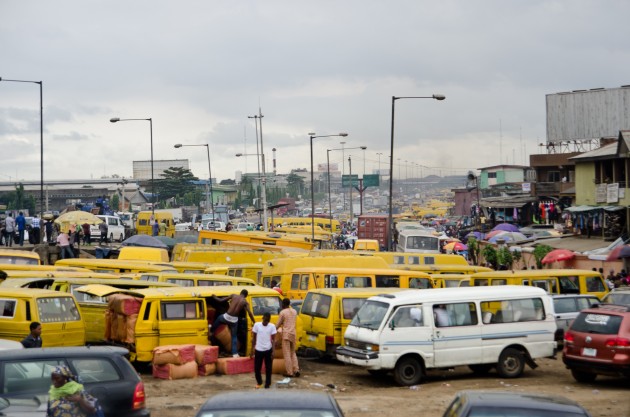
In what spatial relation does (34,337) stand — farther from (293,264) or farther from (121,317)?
(293,264)

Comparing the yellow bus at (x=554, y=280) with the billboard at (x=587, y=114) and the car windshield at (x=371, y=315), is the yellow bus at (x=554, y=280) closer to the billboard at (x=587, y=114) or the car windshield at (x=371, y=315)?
the car windshield at (x=371, y=315)

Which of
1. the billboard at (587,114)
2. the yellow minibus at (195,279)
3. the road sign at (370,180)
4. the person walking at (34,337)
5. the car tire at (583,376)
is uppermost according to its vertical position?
the billboard at (587,114)

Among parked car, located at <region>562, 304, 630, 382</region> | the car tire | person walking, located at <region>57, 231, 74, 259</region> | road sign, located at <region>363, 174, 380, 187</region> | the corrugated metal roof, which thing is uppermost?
road sign, located at <region>363, 174, 380, 187</region>

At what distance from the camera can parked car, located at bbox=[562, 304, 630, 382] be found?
18.1 metres

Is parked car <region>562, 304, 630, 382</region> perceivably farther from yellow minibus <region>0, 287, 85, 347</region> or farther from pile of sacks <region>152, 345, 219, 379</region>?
yellow minibus <region>0, 287, 85, 347</region>

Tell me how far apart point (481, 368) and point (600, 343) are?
2.75 metres

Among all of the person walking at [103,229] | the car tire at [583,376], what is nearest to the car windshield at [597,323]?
the car tire at [583,376]

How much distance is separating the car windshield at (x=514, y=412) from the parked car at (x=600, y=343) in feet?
30.8

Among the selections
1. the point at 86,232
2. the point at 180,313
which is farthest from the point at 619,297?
the point at 86,232

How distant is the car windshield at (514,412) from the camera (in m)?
9.20

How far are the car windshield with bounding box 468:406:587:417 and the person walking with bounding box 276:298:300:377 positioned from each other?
1006 cm

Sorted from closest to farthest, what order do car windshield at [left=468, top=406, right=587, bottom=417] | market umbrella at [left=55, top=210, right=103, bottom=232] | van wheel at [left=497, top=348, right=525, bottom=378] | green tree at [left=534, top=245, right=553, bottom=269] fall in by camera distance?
car windshield at [left=468, top=406, right=587, bottom=417]
van wheel at [left=497, top=348, right=525, bottom=378]
green tree at [left=534, top=245, right=553, bottom=269]
market umbrella at [left=55, top=210, right=103, bottom=232]

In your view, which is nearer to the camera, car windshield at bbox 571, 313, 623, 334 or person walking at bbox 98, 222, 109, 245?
car windshield at bbox 571, 313, 623, 334

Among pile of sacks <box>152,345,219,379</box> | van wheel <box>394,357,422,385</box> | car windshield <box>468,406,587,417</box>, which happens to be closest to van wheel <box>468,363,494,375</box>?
van wheel <box>394,357,422,385</box>
